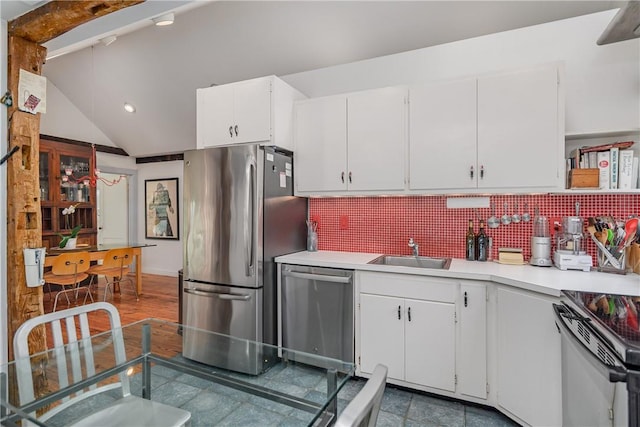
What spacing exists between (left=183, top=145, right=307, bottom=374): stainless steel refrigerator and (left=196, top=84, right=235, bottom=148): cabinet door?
31cm

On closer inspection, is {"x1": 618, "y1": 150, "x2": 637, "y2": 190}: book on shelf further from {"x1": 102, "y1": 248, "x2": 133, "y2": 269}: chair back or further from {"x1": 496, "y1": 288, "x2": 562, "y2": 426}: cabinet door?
{"x1": 102, "y1": 248, "x2": 133, "y2": 269}: chair back

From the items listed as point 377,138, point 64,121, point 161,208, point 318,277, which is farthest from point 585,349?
point 64,121

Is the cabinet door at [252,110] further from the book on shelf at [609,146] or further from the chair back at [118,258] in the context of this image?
the chair back at [118,258]

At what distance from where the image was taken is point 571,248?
228cm

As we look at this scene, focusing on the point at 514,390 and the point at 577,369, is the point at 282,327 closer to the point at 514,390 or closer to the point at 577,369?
the point at 514,390

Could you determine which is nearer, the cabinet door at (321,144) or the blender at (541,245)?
the blender at (541,245)

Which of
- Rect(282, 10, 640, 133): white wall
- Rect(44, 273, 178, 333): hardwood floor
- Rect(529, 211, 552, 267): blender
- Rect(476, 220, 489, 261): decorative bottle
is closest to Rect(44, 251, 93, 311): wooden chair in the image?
Rect(44, 273, 178, 333): hardwood floor

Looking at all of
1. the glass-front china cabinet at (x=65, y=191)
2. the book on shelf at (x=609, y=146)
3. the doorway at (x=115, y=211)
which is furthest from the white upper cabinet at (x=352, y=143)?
the doorway at (x=115, y=211)

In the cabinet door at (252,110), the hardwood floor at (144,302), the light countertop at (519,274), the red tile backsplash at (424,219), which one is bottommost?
the hardwood floor at (144,302)

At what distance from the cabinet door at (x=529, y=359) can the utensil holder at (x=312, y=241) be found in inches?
63.7

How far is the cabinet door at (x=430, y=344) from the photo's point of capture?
217 centimetres

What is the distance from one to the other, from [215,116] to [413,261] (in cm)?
218

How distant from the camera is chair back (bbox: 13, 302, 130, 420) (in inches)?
54.2

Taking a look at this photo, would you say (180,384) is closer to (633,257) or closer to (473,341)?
(473,341)
